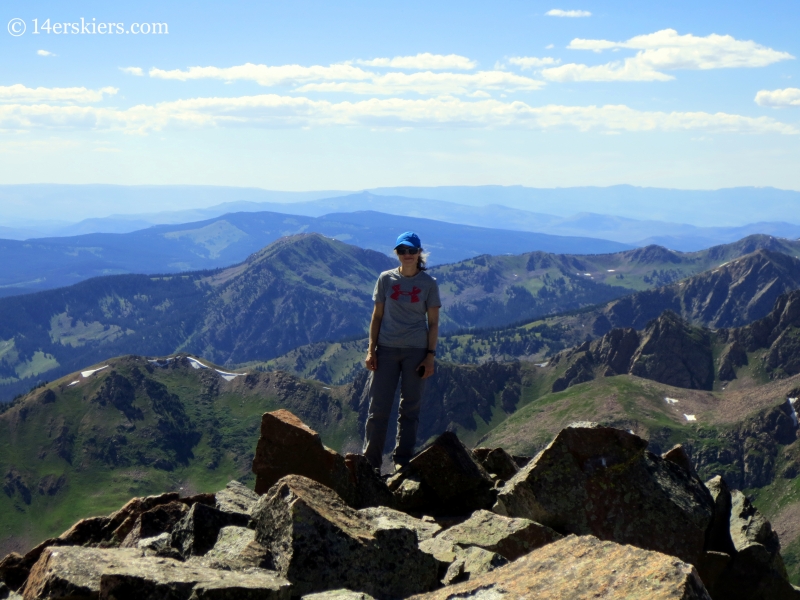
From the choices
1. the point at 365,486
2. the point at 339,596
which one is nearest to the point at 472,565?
the point at 339,596

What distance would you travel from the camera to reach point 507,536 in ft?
50.7

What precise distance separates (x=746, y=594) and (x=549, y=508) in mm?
4722

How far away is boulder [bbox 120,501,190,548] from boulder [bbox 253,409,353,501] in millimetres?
3108

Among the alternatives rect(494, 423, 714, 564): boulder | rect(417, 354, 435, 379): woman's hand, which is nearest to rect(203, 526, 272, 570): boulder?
rect(494, 423, 714, 564): boulder

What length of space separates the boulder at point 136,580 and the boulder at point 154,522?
373 cm

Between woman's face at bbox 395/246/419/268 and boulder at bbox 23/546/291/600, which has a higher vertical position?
woman's face at bbox 395/246/419/268

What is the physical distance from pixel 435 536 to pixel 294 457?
192 inches

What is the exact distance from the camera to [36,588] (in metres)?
11.8

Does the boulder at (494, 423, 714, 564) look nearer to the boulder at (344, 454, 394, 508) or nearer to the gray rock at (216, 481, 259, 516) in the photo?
the boulder at (344, 454, 394, 508)

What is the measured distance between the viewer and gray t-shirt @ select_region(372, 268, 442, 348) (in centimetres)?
2288

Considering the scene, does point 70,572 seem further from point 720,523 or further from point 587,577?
point 720,523

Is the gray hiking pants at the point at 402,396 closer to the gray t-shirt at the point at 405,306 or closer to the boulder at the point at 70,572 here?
the gray t-shirt at the point at 405,306

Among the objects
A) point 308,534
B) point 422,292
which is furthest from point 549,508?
point 422,292

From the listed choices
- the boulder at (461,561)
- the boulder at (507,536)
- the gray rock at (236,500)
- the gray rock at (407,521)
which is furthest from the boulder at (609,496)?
the gray rock at (236,500)
